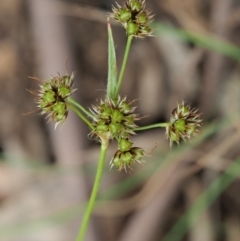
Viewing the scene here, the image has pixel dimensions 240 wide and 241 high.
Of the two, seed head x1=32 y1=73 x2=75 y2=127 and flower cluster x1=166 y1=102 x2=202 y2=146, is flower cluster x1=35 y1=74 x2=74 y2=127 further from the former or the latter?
flower cluster x1=166 y1=102 x2=202 y2=146

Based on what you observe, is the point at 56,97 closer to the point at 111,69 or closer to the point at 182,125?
the point at 111,69

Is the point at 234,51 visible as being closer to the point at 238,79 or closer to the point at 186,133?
the point at 238,79

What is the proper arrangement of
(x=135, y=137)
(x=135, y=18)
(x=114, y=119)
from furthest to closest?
(x=135, y=137) → (x=135, y=18) → (x=114, y=119)

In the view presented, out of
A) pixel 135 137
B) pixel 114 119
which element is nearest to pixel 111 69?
pixel 114 119

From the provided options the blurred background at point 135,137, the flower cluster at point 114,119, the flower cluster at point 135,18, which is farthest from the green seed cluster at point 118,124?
the blurred background at point 135,137

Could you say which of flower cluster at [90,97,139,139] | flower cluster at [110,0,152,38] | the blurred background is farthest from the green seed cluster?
the blurred background

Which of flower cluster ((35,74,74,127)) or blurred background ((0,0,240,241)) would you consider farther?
blurred background ((0,0,240,241))
